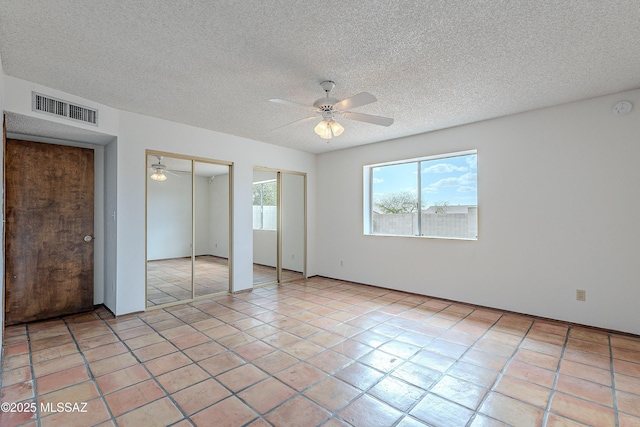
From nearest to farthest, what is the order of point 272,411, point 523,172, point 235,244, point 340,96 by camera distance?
point 272,411 < point 340,96 < point 523,172 < point 235,244

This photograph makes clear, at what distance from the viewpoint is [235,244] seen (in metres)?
4.85

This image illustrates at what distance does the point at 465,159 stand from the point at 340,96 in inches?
90.6

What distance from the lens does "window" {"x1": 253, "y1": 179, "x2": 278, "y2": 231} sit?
18.6 ft

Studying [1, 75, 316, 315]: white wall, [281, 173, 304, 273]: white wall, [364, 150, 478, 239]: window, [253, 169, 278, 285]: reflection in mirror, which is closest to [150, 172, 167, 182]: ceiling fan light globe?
[1, 75, 316, 315]: white wall

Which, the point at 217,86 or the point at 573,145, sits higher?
the point at 217,86

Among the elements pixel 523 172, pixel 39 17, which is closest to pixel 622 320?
pixel 523 172

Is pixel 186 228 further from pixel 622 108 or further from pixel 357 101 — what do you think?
pixel 622 108

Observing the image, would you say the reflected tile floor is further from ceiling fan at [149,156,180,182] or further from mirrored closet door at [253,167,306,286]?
mirrored closet door at [253,167,306,286]

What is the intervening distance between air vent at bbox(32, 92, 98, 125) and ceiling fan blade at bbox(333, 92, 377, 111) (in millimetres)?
2856

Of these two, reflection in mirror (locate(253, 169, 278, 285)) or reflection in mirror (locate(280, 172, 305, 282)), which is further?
reflection in mirror (locate(280, 172, 305, 282))

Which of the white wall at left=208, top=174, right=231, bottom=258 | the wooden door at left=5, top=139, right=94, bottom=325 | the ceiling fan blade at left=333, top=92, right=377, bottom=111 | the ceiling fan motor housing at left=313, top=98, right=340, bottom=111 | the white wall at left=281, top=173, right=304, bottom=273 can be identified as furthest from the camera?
the white wall at left=281, top=173, right=304, bottom=273

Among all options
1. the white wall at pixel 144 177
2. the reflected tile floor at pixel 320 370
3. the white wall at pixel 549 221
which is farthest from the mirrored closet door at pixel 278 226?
the white wall at pixel 549 221

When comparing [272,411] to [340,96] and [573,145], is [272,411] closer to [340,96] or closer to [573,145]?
[340,96]

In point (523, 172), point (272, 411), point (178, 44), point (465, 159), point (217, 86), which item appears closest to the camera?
point (272, 411)
